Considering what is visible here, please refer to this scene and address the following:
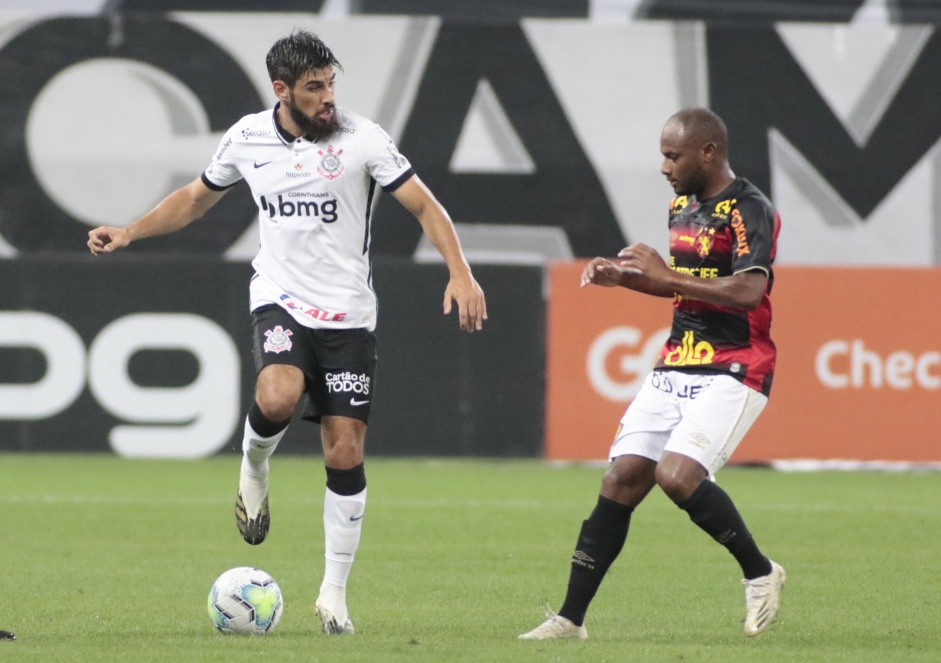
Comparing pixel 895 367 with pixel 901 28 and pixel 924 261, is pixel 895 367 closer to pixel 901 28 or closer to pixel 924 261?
pixel 924 261

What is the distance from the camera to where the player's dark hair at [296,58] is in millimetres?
6340

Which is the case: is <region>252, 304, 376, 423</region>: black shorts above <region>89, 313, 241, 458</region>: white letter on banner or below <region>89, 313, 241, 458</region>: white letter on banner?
above

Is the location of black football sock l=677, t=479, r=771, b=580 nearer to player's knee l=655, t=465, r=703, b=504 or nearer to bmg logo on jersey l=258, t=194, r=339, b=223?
player's knee l=655, t=465, r=703, b=504

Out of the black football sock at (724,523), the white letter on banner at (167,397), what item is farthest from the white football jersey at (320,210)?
the white letter on banner at (167,397)

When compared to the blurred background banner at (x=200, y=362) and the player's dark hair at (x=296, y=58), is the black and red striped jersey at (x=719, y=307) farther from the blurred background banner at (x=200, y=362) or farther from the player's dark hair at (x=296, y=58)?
the blurred background banner at (x=200, y=362)

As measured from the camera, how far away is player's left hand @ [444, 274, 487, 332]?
20.3 ft

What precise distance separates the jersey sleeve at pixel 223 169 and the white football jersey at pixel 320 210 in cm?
11

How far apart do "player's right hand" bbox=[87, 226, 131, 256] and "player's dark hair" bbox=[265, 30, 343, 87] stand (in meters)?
0.95

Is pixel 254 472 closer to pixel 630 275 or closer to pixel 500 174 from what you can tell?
pixel 630 275

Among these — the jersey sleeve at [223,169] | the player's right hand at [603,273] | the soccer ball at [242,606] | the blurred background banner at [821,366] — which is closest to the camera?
the player's right hand at [603,273]

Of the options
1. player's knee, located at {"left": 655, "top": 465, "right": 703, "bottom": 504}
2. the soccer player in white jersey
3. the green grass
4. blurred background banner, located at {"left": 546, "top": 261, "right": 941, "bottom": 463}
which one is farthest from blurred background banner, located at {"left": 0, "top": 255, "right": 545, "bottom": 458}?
player's knee, located at {"left": 655, "top": 465, "right": 703, "bottom": 504}

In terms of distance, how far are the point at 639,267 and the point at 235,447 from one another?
898 cm

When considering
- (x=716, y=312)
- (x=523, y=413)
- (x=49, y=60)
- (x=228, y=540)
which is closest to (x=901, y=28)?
(x=523, y=413)

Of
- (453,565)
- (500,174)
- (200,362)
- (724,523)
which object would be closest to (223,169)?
(724,523)
